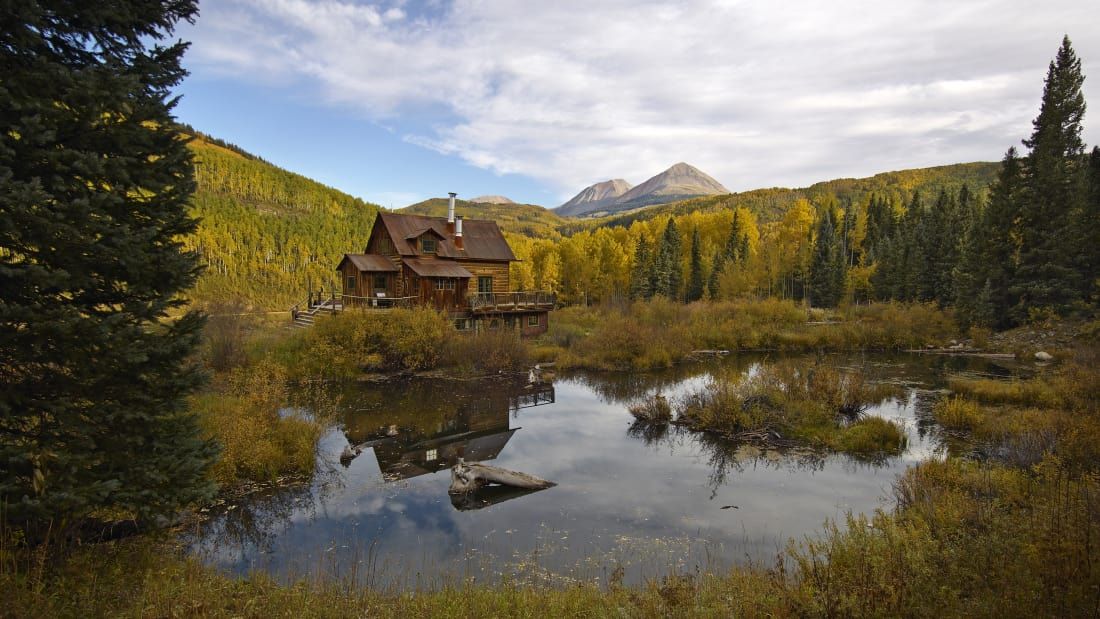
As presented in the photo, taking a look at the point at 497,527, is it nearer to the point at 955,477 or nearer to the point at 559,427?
the point at 559,427

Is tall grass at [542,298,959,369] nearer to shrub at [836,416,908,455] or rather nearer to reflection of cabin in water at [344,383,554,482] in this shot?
reflection of cabin in water at [344,383,554,482]

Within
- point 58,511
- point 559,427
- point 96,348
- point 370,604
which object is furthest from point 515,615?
point 559,427

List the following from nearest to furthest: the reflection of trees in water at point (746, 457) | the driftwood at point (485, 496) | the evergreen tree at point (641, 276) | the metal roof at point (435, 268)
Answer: the driftwood at point (485, 496) < the reflection of trees in water at point (746, 457) < the metal roof at point (435, 268) < the evergreen tree at point (641, 276)

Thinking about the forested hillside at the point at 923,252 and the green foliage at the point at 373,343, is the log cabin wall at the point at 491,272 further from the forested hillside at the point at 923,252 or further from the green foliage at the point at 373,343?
the forested hillside at the point at 923,252

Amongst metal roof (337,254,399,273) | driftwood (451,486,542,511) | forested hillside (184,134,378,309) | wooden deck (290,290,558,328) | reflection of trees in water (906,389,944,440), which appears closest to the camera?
Answer: driftwood (451,486,542,511)

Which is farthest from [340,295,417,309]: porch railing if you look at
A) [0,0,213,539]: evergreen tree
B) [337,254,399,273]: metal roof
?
[0,0,213,539]: evergreen tree

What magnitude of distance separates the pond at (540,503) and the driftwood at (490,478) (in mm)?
354

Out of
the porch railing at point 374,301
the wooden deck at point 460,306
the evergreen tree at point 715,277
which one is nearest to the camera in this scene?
the wooden deck at point 460,306

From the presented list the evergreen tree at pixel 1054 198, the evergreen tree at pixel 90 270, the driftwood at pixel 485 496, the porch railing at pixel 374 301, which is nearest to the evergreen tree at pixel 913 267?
the evergreen tree at pixel 1054 198

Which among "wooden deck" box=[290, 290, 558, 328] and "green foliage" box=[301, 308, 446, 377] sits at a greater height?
"wooden deck" box=[290, 290, 558, 328]

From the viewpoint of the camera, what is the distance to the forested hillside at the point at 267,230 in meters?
65.5

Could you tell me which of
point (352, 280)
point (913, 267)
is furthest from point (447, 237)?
point (913, 267)

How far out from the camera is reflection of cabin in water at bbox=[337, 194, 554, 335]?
30688mm

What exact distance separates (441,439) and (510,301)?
62.5 feet
